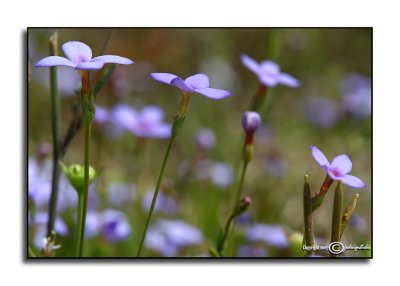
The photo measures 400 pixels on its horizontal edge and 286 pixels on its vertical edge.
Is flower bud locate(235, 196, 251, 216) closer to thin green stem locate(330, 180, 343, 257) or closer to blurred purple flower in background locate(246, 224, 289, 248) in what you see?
thin green stem locate(330, 180, 343, 257)

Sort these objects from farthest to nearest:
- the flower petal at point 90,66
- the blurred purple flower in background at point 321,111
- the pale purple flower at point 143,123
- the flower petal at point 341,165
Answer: the blurred purple flower in background at point 321,111 < the pale purple flower at point 143,123 < the flower petal at point 341,165 < the flower petal at point 90,66

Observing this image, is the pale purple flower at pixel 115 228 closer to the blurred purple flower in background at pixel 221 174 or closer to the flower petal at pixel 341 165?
the blurred purple flower in background at pixel 221 174

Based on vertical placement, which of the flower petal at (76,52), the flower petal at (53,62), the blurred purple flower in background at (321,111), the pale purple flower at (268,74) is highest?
the blurred purple flower in background at (321,111)

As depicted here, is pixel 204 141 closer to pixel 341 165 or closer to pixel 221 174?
pixel 221 174

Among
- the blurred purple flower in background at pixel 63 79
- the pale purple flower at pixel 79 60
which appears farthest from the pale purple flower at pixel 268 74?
the blurred purple flower in background at pixel 63 79

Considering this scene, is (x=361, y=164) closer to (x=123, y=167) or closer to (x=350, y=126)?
→ (x=350, y=126)
